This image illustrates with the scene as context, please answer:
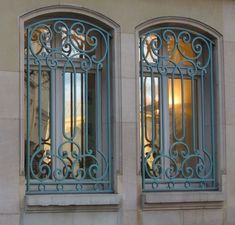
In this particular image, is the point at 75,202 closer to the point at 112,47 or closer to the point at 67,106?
the point at 67,106

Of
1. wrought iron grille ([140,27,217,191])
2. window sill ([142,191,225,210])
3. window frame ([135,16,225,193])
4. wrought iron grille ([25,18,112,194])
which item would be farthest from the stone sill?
window frame ([135,16,225,193])

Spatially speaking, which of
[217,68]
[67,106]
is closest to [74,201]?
[67,106]

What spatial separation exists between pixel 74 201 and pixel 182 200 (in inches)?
66.8

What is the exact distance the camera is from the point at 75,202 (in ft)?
31.0

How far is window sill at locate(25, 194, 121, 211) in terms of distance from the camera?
927cm

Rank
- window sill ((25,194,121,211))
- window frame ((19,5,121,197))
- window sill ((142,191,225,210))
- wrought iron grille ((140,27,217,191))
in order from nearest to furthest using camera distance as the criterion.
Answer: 1. window sill ((25,194,121,211))
2. window frame ((19,5,121,197))
3. window sill ((142,191,225,210))
4. wrought iron grille ((140,27,217,191))

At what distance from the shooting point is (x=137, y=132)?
10062 millimetres

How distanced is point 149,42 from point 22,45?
6.76 ft

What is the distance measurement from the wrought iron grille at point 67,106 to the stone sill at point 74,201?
224mm

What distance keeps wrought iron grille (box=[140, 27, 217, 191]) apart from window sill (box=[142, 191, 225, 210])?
0.67 feet

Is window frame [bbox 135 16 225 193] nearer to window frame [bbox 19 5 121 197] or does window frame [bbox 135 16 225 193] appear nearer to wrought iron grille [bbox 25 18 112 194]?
window frame [bbox 19 5 121 197]

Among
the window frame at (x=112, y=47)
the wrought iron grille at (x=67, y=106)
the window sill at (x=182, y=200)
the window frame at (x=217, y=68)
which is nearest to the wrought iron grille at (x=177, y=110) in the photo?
the window frame at (x=217, y=68)

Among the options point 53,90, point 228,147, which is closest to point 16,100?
point 53,90

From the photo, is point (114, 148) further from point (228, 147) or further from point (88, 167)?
point (228, 147)
